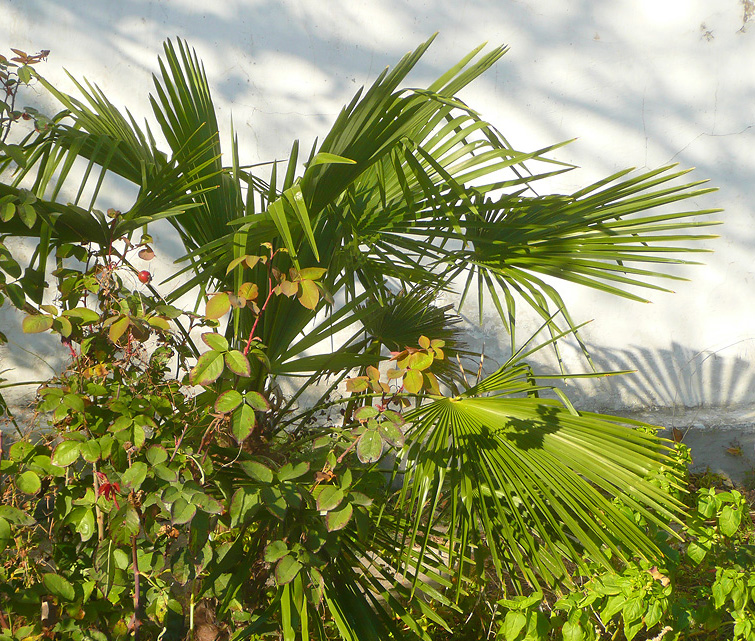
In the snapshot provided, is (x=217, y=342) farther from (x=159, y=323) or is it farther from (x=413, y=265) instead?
(x=413, y=265)

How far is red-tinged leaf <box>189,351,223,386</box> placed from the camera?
1149 mm

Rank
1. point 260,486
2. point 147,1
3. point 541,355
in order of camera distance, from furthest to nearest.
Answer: point 541,355
point 147,1
point 260,486

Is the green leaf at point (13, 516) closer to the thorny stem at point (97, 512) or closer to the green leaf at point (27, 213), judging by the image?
the thorny stem at point (97, 512)

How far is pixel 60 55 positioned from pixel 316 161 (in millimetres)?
1989

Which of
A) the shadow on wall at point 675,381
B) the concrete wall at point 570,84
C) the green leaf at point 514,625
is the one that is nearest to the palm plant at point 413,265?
the green leaf at point 514,625

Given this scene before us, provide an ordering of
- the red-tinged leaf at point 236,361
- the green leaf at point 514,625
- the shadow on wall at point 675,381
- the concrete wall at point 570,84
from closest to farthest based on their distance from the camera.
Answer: the red-tinged leaf at point 236,361, the green leaf at point 514,625, the concrete wall at point 570,84, the shadow on wall at point 675,381

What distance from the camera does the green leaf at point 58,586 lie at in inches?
47.8

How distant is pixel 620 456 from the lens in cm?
142

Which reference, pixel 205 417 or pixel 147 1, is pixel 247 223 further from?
pixel 147 1

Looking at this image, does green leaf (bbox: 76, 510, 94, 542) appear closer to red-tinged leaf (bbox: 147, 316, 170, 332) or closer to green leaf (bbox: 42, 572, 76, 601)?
green leaf (bbox: 42, 572, 76, 601)

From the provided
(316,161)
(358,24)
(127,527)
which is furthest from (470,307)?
(127,527)

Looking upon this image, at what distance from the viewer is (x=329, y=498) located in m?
1.18

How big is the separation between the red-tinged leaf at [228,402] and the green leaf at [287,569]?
0.32 m

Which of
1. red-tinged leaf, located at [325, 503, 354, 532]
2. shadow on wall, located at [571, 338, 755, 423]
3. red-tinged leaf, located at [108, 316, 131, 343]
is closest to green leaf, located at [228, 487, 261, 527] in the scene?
red-tinged leaf, located at [325, 503, 354, 532]
